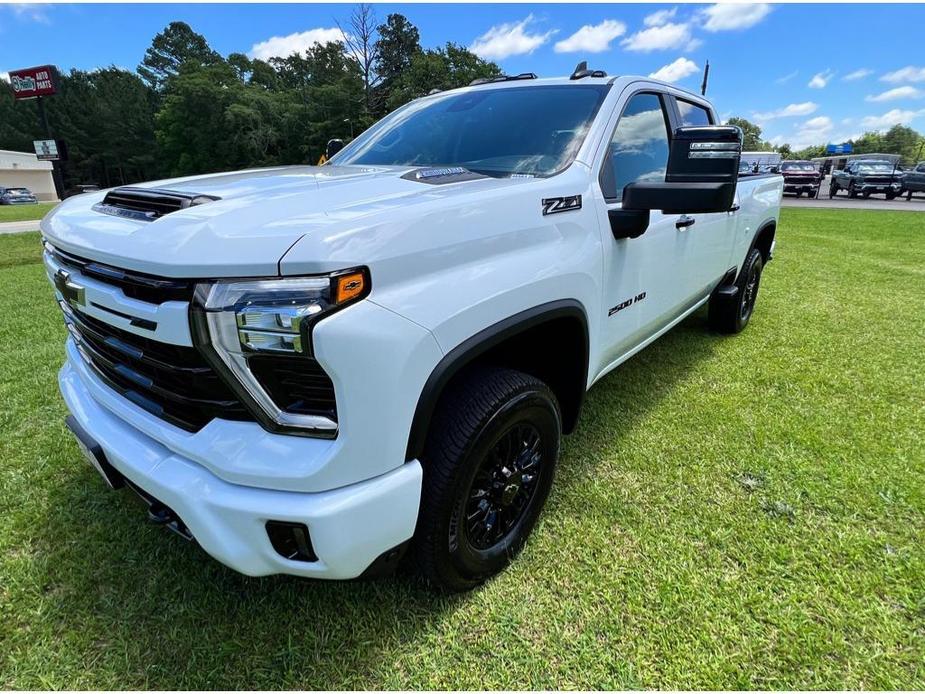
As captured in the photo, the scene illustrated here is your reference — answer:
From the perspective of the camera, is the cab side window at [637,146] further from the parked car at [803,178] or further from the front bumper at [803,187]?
the front bumper at [803,187]

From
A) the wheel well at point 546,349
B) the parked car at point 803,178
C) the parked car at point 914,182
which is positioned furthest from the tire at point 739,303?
the parked car at point 914,182

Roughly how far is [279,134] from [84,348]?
168ft

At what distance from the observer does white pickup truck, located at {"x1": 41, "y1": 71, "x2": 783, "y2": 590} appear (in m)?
1.33

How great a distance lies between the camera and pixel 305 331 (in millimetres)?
1281

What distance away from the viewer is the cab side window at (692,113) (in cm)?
342

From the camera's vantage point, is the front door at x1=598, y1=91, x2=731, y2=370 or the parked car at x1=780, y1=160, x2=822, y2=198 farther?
the parked car at x1=780, y1=160, x2=822, y2=198

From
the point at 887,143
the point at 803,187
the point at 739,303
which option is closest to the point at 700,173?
the point at 739,303

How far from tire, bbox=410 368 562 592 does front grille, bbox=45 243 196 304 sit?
819 mm

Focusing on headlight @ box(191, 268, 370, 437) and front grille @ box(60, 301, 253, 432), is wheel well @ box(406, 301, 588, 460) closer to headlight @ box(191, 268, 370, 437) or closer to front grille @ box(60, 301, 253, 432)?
headlight @ box(191, 268, 370, 437)

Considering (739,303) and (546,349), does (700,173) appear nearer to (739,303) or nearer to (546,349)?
(546,349)

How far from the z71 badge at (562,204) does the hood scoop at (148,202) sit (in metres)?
1.10

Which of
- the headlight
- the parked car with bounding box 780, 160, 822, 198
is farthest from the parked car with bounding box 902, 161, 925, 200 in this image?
the headlight

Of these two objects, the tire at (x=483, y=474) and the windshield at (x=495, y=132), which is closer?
→ the tire at (x=483, y=474)

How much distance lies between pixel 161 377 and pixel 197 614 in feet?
3.05
